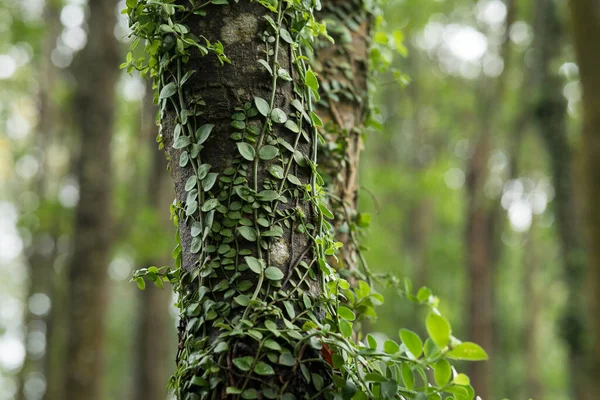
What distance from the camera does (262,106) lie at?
166cm

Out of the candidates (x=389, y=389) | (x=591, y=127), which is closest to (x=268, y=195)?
(x=389, y=389)

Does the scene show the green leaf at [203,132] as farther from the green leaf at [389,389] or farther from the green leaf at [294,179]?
the green leaf at [389,389]

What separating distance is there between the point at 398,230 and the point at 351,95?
1932 centimetres

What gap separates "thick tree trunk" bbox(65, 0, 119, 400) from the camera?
700cm

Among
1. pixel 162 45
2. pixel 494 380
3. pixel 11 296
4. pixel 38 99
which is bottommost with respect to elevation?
pixel 494 380

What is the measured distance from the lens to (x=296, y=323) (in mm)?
1565

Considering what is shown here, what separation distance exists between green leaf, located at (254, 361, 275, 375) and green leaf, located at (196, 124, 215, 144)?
596mm

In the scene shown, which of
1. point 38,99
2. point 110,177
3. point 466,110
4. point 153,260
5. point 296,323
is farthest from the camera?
point 466,110

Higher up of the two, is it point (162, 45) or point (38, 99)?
point (38, 99)

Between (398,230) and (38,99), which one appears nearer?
(38,99)

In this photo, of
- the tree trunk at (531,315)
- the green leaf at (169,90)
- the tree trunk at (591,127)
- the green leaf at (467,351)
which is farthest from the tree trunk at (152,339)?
the tree trunk at (531,315)

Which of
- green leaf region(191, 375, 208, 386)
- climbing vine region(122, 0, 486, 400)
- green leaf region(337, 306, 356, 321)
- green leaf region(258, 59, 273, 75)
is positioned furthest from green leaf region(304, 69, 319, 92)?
green leaf region(191, 375, 208, 386)

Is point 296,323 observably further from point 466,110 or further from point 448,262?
point 448,262

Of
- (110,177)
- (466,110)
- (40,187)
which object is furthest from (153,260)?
(466,110)
